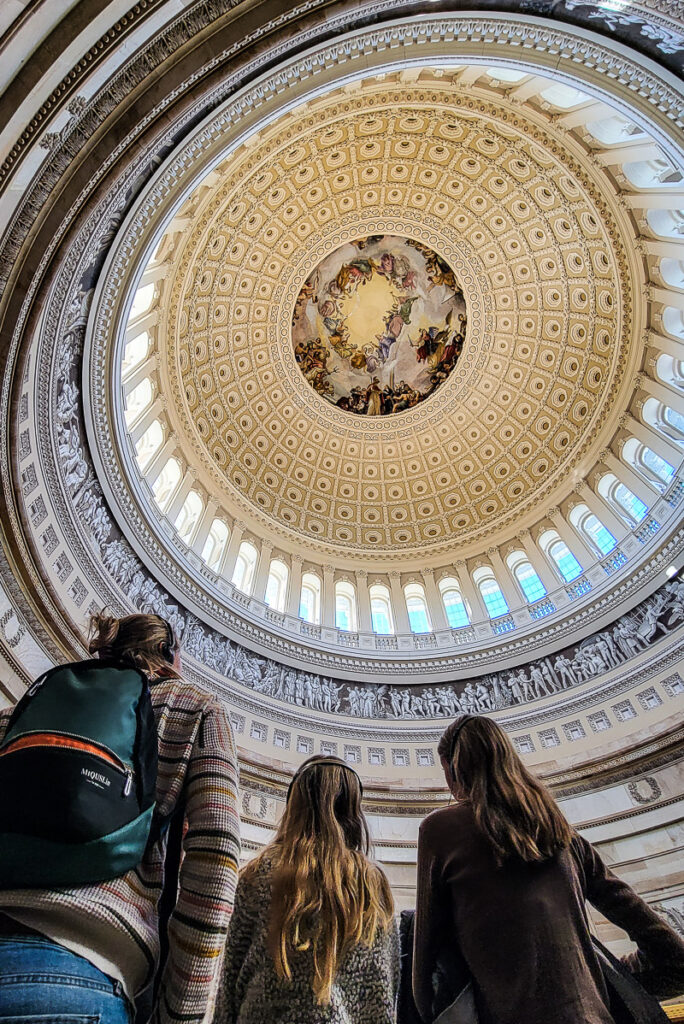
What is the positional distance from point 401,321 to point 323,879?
91.4 ft

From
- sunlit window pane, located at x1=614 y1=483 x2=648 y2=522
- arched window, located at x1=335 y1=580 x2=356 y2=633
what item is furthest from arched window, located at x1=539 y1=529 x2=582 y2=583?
arched window, located at x1=335 y1=580 x2=356 y2=633

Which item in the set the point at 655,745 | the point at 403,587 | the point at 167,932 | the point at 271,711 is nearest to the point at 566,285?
the point at 403,587

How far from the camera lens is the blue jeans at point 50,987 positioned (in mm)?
1569

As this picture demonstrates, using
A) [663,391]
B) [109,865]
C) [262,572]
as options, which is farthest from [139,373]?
[109,865]

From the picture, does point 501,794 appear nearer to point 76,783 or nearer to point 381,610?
point 76,783

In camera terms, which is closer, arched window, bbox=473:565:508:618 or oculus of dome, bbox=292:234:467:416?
arched window, bbox=473:565:508:618

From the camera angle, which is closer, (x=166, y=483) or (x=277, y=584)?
(x=166, y=483)

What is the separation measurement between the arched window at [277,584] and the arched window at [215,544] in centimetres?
205

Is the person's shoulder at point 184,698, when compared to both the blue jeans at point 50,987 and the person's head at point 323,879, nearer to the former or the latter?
the person's head at point 323,879

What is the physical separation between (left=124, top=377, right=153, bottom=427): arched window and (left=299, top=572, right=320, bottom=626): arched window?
345 inches

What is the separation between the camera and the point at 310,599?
22172 millimetres

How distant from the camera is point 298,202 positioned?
24.2 metres

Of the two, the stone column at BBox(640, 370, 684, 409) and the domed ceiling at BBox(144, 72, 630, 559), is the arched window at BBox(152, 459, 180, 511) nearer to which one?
the domed ceiling at BBox(144, 72, 630, 559)

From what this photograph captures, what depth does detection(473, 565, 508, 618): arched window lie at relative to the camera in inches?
842
